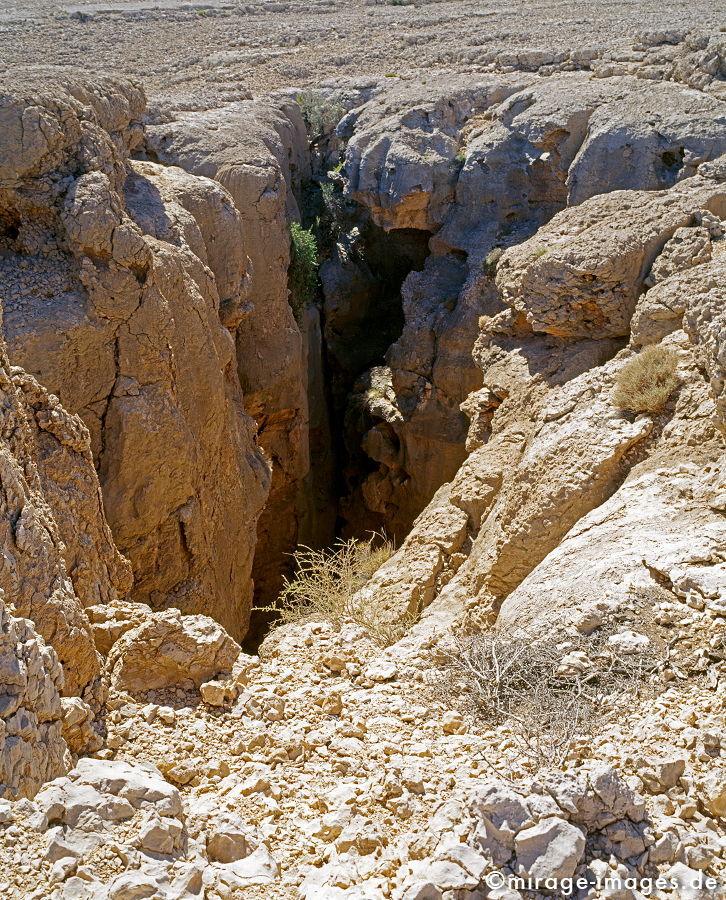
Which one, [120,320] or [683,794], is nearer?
[683,794]

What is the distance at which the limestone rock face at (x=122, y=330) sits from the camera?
674cm

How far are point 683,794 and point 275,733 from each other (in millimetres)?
1729

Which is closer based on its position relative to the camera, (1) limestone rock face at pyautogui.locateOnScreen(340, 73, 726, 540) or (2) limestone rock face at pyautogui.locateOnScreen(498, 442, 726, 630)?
(2) limestone rock face at pyautogui.locateOnScreen(498, 442, 726, 630)

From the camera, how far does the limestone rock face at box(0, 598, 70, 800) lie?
2.63m

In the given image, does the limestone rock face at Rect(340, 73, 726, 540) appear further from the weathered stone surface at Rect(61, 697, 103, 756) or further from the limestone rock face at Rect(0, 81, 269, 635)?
the weathered stone surface at Rect(61, 697, 103, 756)

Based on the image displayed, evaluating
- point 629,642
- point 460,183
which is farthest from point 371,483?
point 629,642

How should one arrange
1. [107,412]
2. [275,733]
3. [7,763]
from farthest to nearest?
[107,412] < [275,733] < [7,763]

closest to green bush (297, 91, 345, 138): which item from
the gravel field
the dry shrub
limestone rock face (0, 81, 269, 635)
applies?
the gravel field

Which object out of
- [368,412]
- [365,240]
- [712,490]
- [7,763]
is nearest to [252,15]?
[365,240]

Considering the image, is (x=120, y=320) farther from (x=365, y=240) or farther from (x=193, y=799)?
(x=365, y=240)

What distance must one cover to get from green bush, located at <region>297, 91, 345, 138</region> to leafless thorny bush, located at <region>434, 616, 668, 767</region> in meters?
13.8

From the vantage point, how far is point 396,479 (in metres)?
14.1

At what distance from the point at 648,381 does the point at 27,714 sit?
192 inches

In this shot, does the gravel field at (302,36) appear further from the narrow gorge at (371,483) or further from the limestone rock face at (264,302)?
the limestone rock face at (264,302)
